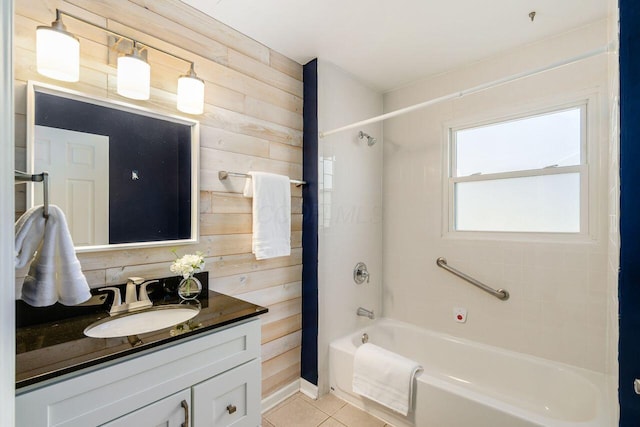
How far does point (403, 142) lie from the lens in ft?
8.49

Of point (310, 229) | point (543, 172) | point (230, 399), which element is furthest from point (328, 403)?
point (543, 172)

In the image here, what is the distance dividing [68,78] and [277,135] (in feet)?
3.74

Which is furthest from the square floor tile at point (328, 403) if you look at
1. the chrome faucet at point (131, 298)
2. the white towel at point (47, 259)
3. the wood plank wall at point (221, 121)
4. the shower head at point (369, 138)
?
the shower head at point (369, 138)

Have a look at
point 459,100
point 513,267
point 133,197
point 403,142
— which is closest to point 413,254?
point 513,267

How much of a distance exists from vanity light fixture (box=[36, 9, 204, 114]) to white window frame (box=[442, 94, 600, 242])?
1849mm

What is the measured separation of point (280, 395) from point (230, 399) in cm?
96

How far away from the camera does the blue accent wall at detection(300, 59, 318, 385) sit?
2.14 meters

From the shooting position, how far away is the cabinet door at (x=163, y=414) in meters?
0.95

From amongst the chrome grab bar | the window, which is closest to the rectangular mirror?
the chrome grab bar

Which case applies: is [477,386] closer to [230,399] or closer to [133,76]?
[230,399]

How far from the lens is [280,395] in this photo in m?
2.06

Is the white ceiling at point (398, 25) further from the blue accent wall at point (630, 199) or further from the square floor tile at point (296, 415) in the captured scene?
the square floor tile at point (296, 415)

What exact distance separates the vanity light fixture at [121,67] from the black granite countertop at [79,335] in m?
0.89

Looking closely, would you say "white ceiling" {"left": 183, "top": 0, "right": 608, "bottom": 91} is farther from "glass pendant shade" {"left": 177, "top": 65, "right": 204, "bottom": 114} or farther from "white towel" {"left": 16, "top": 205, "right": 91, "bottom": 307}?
"white towel" {"left": 16, "top": 205, "right": 91, "bottom": 307}
